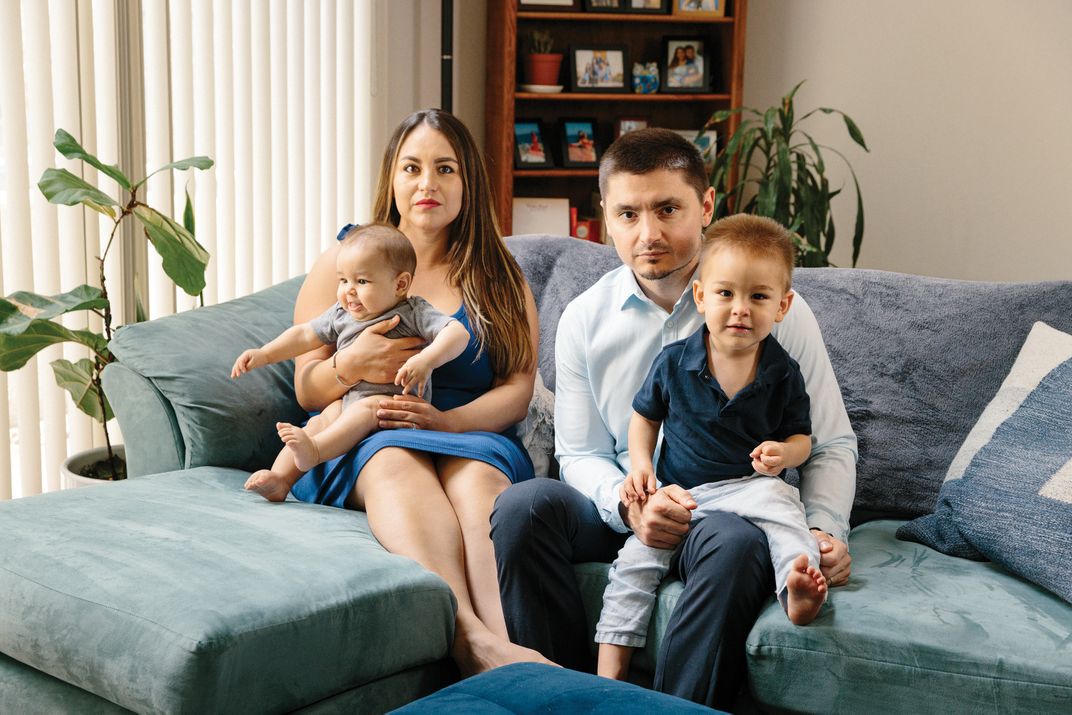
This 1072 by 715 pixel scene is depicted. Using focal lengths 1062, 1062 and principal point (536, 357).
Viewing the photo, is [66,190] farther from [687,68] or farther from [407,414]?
[687,68]

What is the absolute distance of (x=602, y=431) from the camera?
1.92 meters

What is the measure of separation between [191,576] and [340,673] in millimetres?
245

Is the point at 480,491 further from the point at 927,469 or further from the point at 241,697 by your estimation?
the point at 927,469

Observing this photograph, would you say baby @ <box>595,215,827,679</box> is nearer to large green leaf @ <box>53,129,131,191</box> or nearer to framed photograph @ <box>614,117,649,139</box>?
large green leaf @ <box>53,129,131,191</box>

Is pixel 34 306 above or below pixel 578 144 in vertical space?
below

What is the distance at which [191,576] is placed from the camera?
1460 millimetres

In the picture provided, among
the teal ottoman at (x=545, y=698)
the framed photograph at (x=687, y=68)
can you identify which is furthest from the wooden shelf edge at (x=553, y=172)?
the teal ottoman at (x=545, y=698)

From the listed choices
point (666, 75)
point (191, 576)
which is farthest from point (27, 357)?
point (666, 75)

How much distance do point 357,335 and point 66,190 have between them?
76 cm

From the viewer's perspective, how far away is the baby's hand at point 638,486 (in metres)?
1.65

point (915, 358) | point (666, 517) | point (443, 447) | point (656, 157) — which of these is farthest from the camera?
point (915, 358)

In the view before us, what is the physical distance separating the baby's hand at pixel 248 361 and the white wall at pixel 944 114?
10.5 ft

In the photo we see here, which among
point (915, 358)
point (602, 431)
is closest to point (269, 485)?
point (602, 431)

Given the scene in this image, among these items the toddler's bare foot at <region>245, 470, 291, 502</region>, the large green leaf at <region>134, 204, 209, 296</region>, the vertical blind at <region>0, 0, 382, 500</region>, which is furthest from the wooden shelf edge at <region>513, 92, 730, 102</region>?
the toddler's bare foot at <region>245, 470, 291, 502</region>
